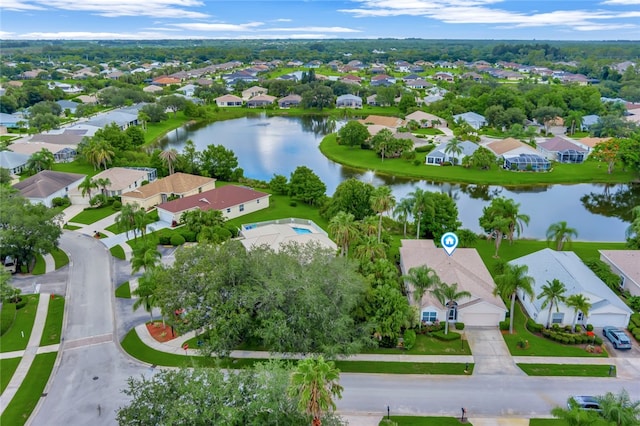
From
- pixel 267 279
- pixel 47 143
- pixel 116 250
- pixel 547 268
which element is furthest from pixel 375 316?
pixel 47 143

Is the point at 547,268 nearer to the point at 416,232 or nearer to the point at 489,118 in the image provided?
the point at 416,232

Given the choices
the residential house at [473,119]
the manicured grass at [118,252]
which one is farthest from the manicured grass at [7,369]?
the residential house at [473,119]

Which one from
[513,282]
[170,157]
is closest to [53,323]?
[513,282]

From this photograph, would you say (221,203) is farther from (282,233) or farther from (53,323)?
(53,323)

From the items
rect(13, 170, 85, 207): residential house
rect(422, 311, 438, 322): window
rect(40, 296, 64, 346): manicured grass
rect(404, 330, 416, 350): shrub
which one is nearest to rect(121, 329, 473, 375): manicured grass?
rect(404, 330, 416, 350): shrub

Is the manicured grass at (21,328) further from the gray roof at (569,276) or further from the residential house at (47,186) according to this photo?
the gray roof at (569,276)

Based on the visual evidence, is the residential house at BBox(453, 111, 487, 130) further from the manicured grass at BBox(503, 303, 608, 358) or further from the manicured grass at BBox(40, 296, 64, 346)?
the manicured grass at BBox(40, 296, 64, 346)
